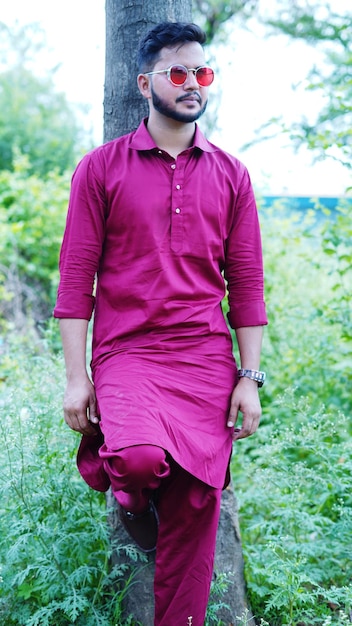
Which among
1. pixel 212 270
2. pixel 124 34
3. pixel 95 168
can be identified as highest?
pixel 124 34

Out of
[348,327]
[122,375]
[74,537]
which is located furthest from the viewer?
[348,327]

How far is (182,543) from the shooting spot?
2490mm

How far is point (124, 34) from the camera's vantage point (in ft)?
10.2

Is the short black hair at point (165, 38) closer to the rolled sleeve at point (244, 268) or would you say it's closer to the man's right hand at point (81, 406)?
the rolled sleeve at point (244, 268)

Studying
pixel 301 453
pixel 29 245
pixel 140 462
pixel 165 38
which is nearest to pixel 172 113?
pixel 165 38

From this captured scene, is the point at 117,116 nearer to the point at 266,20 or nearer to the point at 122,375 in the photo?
the point at 122,375

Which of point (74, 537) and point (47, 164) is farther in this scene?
point (47, 164)

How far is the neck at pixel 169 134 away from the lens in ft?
9.05

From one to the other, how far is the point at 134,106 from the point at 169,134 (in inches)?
16.5

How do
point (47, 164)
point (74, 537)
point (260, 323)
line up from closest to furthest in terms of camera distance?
point (74, 537) → point (260, 323) → point (47, 164)

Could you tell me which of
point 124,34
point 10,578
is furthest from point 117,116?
point 10,578

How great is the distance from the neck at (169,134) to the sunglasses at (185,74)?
0.53 feet

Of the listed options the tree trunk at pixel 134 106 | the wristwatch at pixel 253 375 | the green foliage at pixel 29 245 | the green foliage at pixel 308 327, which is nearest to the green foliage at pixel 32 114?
the green foliage at pixel 29 245

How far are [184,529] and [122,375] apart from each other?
61 cm
